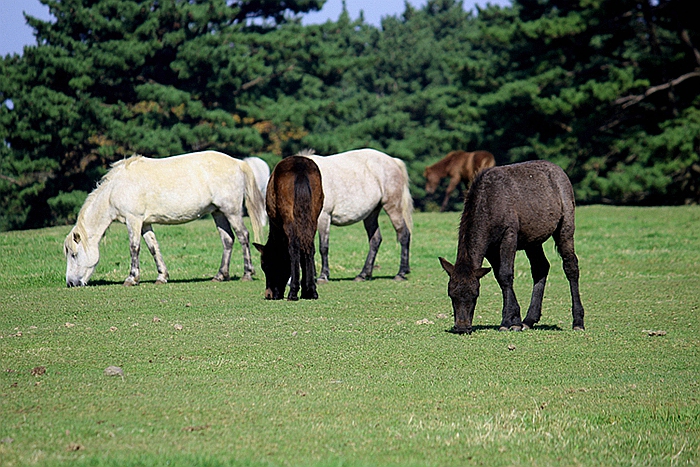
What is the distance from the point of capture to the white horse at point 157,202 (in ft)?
50.9

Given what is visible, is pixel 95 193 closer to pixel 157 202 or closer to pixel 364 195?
pixel 157 202

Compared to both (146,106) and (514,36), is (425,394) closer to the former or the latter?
(514,36)

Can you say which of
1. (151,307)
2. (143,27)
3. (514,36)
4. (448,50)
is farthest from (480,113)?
(151,307)

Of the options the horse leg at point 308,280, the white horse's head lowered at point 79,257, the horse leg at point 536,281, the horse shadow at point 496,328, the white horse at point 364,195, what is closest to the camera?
the horse shadow at point 496,328

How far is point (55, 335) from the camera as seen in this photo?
31.6 ft

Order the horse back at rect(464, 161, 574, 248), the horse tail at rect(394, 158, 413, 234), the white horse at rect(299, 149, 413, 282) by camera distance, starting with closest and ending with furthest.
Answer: the horse back at rect(464, 161, 574, 248), the white horse at rect(299, 149, 413, 282), the horse tail at rect(394, 158, 413, 234)

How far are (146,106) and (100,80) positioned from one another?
13.1 feet

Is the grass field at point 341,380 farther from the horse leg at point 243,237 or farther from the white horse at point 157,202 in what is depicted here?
the horse leg at point 243,237

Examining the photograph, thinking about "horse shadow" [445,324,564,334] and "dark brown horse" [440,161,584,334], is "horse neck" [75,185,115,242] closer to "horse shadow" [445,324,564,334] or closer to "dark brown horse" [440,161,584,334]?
"horse shadow" [445,324,564,334]

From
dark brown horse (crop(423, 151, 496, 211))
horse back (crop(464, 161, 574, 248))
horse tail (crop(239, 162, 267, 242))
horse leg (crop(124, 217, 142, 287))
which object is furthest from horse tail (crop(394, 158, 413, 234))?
dark brown horse (crop(423, 151, 496, 211))

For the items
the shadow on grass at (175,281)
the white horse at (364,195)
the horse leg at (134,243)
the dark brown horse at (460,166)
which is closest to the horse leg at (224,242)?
the shadow on grass at (175,281)

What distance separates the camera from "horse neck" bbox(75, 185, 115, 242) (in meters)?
15.6

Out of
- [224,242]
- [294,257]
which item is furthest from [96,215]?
[294,257]

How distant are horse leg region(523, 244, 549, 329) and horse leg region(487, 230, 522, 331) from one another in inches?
11.8
